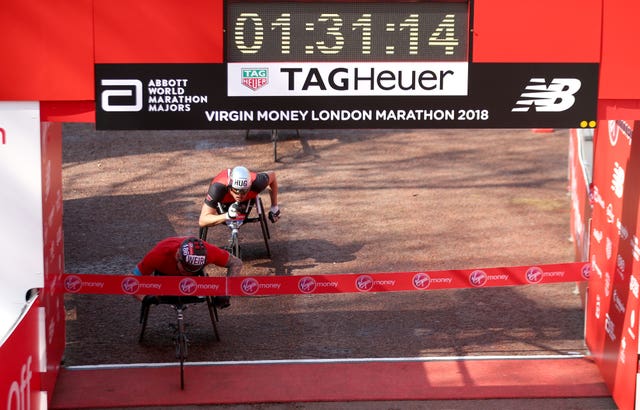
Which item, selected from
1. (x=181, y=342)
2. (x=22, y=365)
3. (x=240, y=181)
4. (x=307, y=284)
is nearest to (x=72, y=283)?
(x=181, y=342)

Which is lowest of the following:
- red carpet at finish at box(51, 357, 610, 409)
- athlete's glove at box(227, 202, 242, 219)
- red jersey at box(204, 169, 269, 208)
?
red carpet at finish at box(51, 357, 610, 409)

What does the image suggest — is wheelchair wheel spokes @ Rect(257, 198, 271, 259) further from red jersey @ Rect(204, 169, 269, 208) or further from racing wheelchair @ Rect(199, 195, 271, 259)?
red jersey @ Rect(204, 169, 269, 208)

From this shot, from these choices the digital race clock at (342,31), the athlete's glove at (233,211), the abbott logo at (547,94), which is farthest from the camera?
the athlete's glove at (233,211)

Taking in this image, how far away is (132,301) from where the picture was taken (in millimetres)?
13023

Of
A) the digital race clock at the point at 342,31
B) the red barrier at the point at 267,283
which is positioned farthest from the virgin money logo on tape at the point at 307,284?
the digital race clock at the point at 342,31

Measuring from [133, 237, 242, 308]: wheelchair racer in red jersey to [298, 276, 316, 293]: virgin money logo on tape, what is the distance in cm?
91

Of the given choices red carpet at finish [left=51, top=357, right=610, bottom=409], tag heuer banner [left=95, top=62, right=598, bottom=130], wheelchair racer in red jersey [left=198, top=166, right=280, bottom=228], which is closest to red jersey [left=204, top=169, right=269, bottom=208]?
wheelchair racer in red jersey [left=198, top=166, right=280, bottom=228]

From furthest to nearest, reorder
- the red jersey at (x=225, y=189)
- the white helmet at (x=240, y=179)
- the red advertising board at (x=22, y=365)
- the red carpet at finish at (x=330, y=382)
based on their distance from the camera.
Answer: the red jersey at (x=225, y=189), the white helmet at (x=240, y=179), the red carpet at finish at (x=330, y=382), the red advertising board at (x=22, y=365)

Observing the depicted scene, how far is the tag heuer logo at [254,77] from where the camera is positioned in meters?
8.40

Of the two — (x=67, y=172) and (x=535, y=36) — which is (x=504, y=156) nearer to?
(x=67, y=172)

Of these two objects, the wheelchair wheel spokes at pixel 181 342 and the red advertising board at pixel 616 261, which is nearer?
the red advertising board at pixel 616 261

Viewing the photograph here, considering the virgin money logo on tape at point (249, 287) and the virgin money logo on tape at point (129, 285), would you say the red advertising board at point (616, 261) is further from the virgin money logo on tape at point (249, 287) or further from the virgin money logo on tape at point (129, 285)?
the virgin money logo on tape at point (129, 285)

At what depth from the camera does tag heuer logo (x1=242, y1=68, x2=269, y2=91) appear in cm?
840

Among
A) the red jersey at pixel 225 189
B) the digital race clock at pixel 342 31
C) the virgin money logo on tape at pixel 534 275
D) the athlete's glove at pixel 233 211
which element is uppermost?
the digital race clock at pixel 342 31
